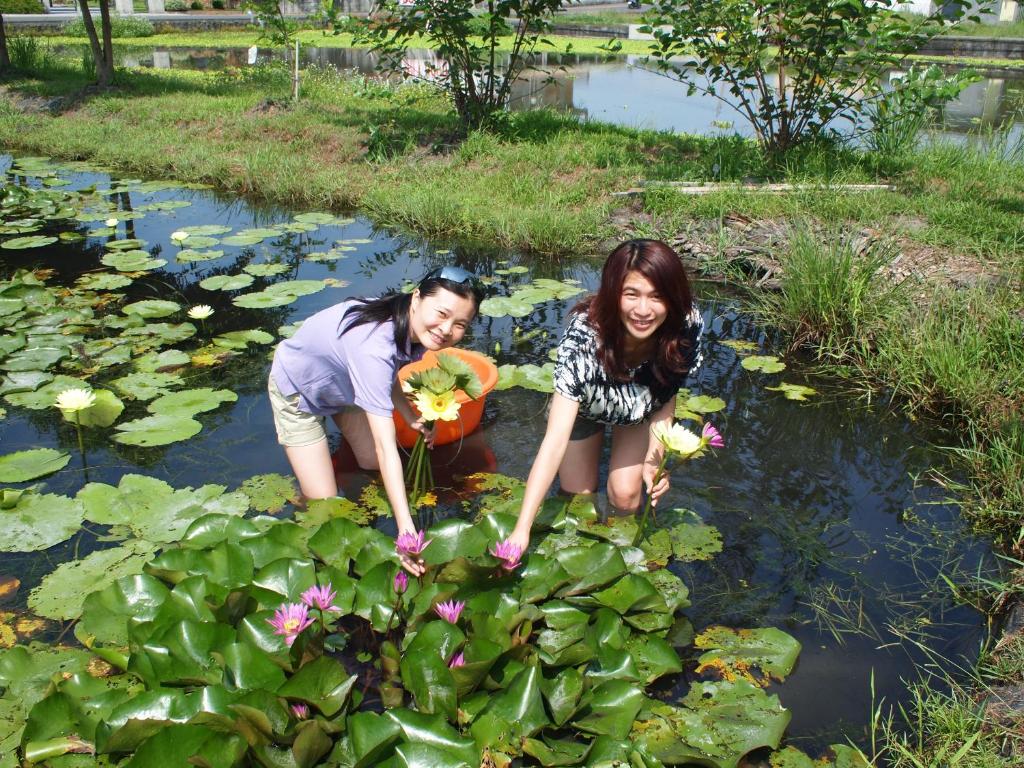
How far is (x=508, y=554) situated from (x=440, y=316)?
0.68 m

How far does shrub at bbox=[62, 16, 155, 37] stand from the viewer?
1933 centimetres

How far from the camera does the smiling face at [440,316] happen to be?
2268 mm

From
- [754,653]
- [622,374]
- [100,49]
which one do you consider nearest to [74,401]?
[622,374]

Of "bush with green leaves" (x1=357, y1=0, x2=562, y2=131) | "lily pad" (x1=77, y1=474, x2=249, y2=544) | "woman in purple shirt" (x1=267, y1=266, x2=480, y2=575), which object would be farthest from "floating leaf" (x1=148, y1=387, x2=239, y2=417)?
"bush with green leaves" (x1=357, y1=0, x2=562, y2=131)

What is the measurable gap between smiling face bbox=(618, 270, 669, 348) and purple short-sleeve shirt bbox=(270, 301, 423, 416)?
2.15ft

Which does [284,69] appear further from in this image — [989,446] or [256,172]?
[989,446]

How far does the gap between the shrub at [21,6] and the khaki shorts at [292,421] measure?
89.3 feet

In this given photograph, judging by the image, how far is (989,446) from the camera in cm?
322

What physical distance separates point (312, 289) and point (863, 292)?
A: 2942 millimetres

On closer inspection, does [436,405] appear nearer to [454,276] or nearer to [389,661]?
[454,276]

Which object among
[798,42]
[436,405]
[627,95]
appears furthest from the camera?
[627,95]

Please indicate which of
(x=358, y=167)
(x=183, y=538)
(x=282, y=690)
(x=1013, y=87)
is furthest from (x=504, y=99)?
(x=1013, y=87)

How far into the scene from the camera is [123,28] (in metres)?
20.8

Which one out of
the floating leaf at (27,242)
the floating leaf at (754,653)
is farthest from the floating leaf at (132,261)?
the floating leaf at (754,653)
